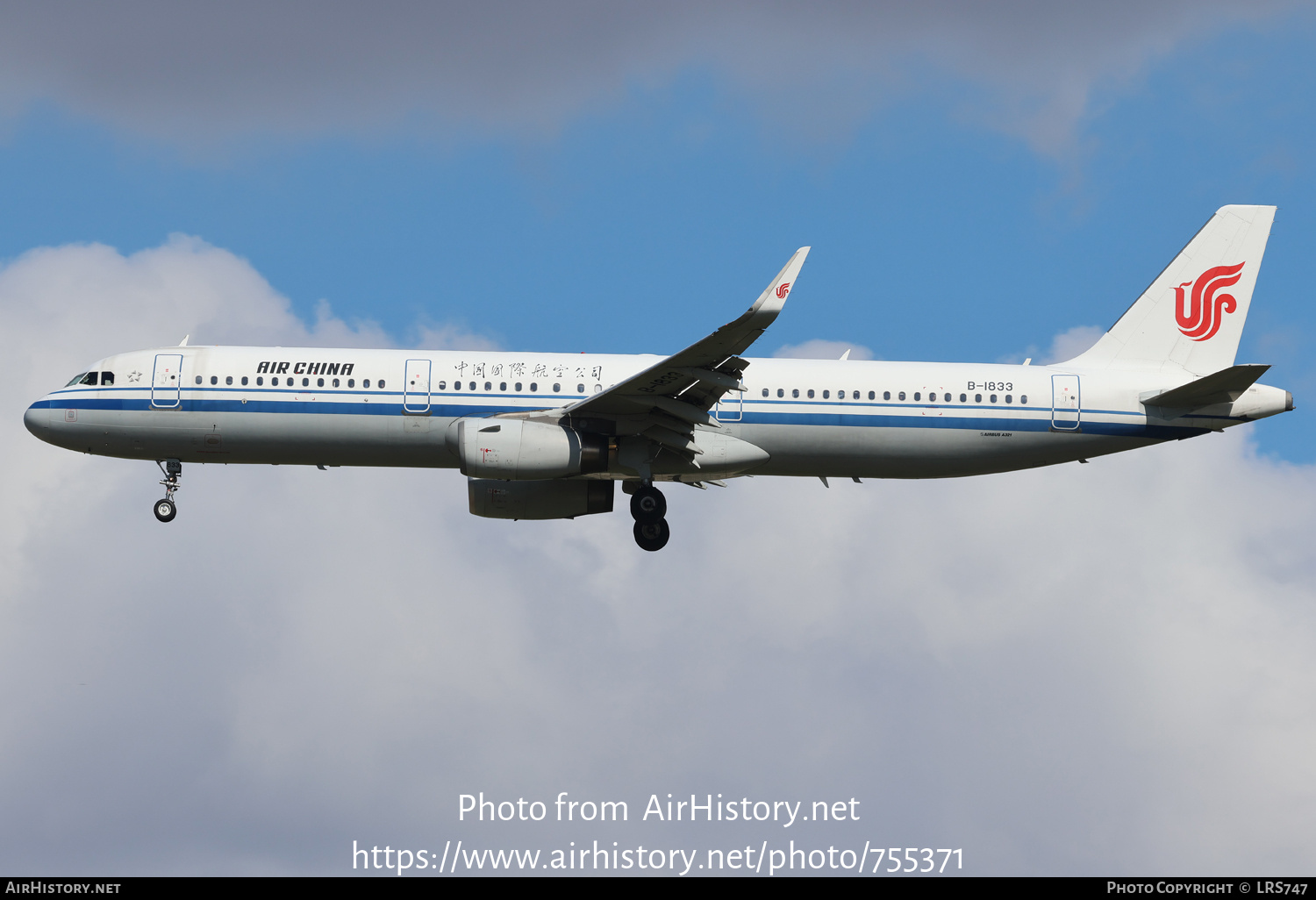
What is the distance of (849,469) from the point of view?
3847cm

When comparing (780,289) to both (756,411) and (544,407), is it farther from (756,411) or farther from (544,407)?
(544,407)

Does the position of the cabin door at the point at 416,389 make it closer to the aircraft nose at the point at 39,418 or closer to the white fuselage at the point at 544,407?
the white fuselage at the point at 544,407

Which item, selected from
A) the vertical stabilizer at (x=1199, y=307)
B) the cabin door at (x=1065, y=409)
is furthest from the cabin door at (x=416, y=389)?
the vertical stabilizer at (x=1199, y=307)

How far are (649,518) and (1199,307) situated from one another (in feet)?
54.8

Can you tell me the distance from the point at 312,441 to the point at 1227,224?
26.0 metres

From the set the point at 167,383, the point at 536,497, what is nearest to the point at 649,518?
the point at 536,497

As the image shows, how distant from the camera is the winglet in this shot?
32.6 m

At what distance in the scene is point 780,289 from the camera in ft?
107

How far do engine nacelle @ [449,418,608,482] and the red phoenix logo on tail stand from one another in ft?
55.7

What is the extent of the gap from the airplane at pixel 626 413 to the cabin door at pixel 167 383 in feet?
0.13

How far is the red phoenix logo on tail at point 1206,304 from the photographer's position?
41.3 meters

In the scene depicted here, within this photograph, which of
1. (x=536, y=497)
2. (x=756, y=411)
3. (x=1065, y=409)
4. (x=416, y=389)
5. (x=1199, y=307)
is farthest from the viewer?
(x=1199, y=307)

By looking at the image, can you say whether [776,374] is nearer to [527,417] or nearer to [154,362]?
[527,417]

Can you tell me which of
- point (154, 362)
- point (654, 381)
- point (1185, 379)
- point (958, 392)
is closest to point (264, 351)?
point (154, 362)
